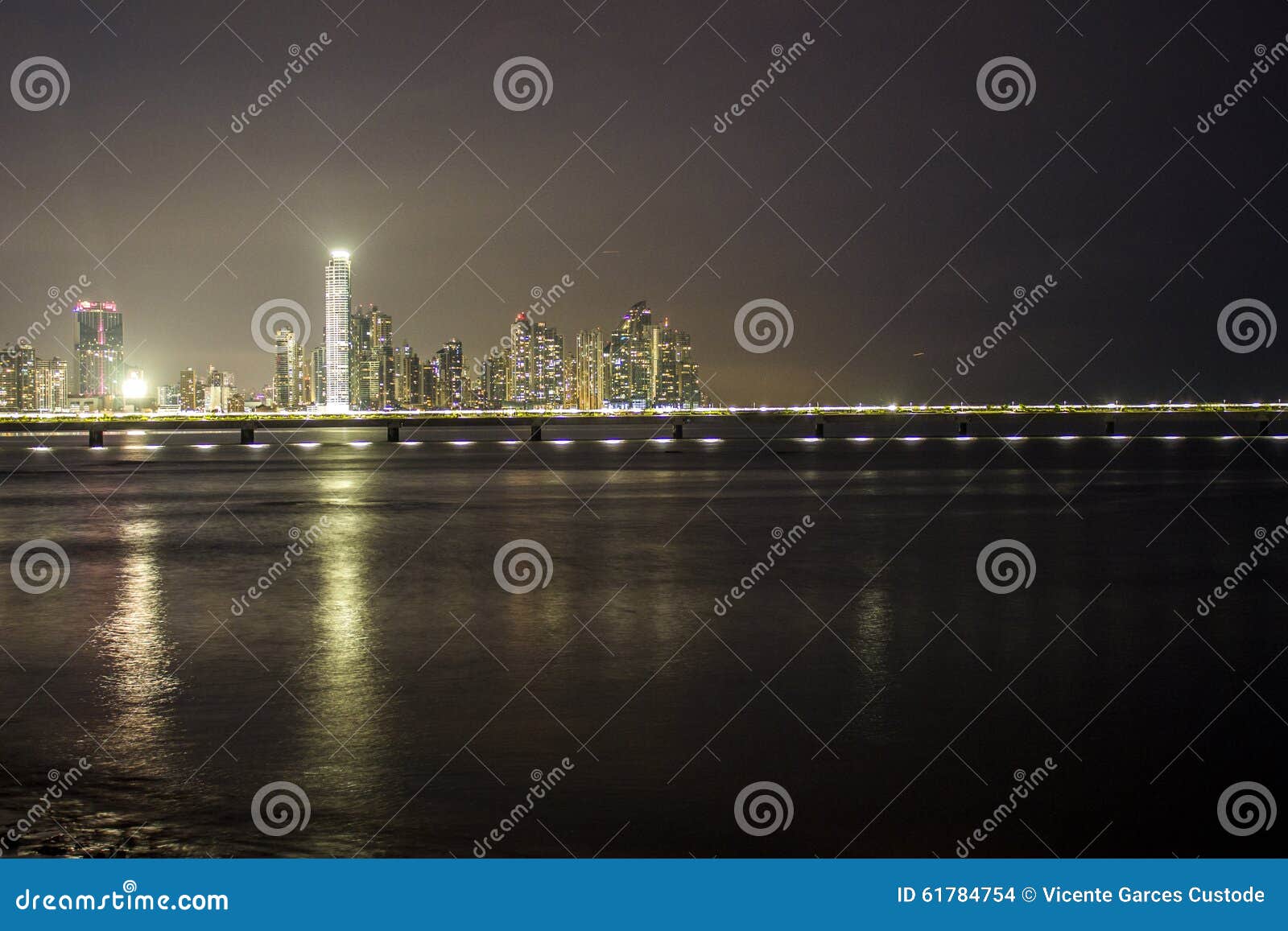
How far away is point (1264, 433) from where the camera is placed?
12800 cm

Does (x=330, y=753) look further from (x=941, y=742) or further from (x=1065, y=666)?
(x=1065, y=666)

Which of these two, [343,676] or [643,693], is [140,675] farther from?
[643,693]

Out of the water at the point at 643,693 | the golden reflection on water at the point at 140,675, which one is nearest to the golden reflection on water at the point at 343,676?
the water at the point at 643,693

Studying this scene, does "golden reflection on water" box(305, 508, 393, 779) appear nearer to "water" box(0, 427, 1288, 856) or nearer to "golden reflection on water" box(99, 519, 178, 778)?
"water" box(0, 427, 1288, 856)

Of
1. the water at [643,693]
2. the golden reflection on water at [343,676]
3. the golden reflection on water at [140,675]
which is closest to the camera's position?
the water at [643,693]

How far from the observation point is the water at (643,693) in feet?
20.8

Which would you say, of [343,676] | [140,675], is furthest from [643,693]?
[140,675]

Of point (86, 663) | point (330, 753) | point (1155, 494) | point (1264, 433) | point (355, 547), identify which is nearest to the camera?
point (330, 753)

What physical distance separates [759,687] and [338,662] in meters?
3.96

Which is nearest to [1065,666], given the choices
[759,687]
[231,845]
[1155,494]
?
[759,687]

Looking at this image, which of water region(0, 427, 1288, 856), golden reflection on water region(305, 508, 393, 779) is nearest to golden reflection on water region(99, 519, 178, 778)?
water region(0, 427, 1288, 856)

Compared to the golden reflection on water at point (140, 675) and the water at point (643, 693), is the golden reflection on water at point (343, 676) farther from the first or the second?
the golden reflection on water at point (140, 675)

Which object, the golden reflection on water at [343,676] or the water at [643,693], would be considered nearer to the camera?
the water at [643,693]

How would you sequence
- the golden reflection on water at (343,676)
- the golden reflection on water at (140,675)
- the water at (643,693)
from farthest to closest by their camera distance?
the golden reflection on water at (343,676) < the golden reflection on water at (140,675) < the water at (643,693)
